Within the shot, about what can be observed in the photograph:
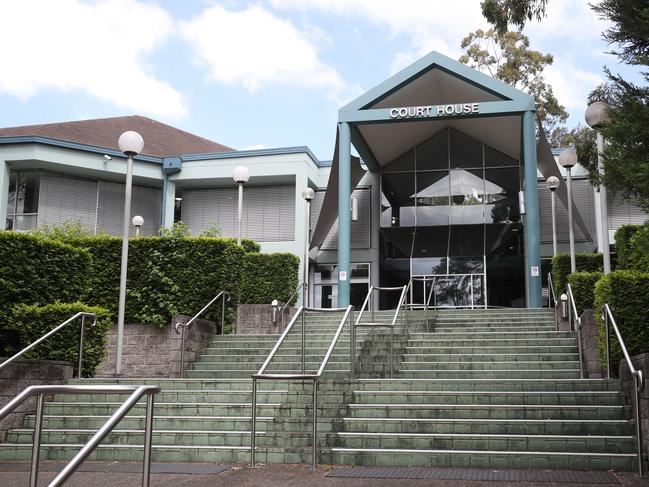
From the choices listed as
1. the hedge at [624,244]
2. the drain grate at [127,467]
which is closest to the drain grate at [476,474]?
the drain grate at [127,467]

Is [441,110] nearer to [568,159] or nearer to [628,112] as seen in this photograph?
[568,159]

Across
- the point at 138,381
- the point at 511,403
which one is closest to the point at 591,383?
the point at 511,403

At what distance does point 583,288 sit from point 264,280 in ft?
24.9

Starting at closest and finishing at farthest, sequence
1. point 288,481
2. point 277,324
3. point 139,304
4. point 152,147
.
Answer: point 288,481 < point 139,304 < point 277,324 < point 152,147

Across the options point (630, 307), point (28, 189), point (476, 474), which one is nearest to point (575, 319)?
point (630, 307)

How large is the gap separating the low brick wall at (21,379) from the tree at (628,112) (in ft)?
24.1

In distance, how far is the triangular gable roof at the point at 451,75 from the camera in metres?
20.6

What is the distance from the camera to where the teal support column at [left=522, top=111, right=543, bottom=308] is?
62.7 feet

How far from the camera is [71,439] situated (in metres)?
8.36

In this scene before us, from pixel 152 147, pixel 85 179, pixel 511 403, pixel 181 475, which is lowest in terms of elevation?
pixel 181 475

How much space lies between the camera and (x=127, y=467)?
7285 mm

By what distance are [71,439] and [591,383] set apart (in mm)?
6333

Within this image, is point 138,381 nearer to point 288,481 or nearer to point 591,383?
point 288,481

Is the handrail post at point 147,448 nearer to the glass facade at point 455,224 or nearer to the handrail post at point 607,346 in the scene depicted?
the handrail post at point 607,346
